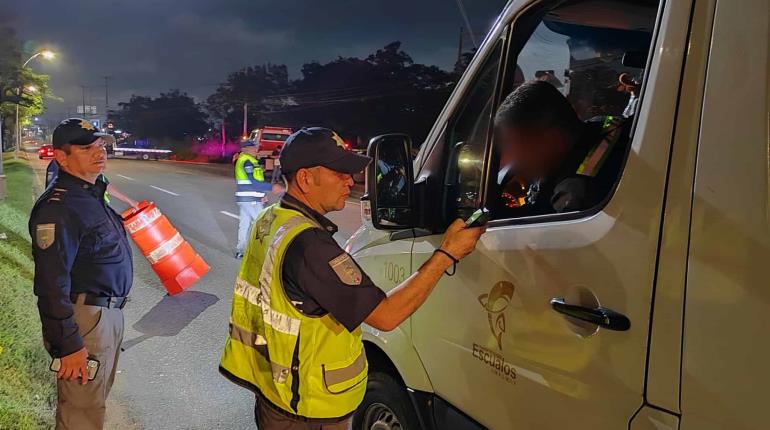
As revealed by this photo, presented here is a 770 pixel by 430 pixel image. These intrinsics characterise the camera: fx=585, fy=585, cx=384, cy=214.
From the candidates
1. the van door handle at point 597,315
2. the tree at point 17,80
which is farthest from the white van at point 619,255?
the tree at point 17,80

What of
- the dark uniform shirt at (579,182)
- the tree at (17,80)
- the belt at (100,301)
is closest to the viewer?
the dark uniform shirt at (579,182)

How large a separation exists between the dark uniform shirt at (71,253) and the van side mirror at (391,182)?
1373mm

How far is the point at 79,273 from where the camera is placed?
2.65 m

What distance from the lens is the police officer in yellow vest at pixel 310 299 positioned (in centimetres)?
169

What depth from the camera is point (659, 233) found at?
125 cm

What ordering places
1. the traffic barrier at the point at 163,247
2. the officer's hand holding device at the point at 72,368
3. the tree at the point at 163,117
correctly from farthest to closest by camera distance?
the tree at the point at 163,117, the traffic barrier at the point at 163,247, the officer's hand holding device at the point at 72,368

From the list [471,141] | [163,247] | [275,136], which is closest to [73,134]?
[471,141]

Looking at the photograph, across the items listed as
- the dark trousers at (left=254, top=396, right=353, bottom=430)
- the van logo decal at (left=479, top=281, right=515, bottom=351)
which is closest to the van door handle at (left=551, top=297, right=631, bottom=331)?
the van logo decal at (left=479, top=281, right=515, bottom=351)

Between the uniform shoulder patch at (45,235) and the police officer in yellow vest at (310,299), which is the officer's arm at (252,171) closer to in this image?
the uniform shoulder patch at (45,235)

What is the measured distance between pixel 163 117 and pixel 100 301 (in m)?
82.0

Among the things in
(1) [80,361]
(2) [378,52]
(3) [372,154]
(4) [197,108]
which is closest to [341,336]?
(3) [372,154]

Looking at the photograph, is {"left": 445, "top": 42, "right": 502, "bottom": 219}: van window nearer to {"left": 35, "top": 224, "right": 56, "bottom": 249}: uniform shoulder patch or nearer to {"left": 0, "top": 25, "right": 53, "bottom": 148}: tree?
{"left": 35, "top": 224, "right": 56, "bottom": 249}: uniform shoulder patch

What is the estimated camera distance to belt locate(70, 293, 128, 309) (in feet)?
8.67

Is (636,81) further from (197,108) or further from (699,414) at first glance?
(197,108)
